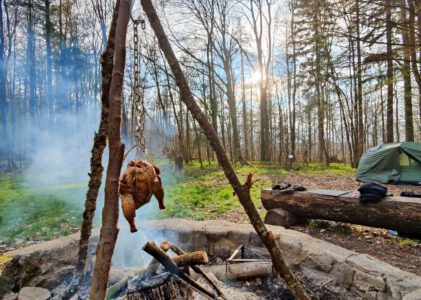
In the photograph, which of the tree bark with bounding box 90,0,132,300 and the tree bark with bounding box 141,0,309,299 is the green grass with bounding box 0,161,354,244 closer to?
the tree bark with bounding box 141,0,309,299

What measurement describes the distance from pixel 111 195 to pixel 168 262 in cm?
Result: 131

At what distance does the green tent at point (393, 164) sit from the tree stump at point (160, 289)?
883cm

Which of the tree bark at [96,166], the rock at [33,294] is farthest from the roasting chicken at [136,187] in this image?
the rock at [33,294]

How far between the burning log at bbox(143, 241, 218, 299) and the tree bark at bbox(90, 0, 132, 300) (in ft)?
3.34

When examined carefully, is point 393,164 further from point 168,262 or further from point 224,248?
point 168,262

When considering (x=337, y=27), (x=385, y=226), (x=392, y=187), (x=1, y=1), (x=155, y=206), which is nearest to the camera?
(x=385, y=226)

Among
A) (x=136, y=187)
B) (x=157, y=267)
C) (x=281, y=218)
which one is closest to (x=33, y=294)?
(x=157, y=267)

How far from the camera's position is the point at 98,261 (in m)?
1.07

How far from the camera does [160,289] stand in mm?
1805

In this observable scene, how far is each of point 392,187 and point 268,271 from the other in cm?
682

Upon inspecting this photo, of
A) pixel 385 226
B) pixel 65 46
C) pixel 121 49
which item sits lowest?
pixel 385 226

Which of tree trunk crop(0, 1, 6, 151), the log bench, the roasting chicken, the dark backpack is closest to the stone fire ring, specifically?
the log bench

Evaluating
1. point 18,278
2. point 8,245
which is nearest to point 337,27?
point 18,278

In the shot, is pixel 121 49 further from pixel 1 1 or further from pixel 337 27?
pixel 1 1
